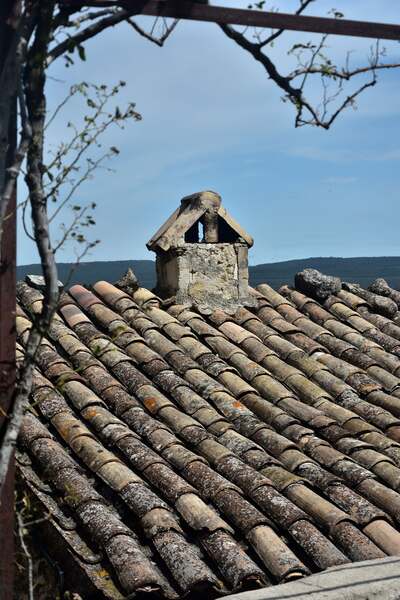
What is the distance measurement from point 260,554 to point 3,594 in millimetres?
2161

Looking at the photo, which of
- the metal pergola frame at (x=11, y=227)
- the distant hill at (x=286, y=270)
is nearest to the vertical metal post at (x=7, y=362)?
the metal pergola frame at (x=11, y=227)

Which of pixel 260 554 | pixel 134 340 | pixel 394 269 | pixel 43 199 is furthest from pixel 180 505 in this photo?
pixel 394 269

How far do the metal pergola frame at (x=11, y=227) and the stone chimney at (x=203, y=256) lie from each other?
488 cm

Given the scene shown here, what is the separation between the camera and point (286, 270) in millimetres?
13344

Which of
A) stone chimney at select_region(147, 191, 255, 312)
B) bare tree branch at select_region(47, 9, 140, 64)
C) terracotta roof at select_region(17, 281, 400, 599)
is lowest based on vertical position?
terracotta roof at select_region(17, 281, 400, 599)

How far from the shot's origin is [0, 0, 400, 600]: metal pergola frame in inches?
116

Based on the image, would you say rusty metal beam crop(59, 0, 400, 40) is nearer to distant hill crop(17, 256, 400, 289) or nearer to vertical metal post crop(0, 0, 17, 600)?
vertical metal post crop(0, 0, 17, 600)

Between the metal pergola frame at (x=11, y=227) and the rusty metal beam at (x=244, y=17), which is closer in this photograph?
the metal pergola frame at (x=11, y=227)

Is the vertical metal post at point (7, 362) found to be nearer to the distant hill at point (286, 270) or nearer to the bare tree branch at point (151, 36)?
the bare tree branch at point (151, 36)

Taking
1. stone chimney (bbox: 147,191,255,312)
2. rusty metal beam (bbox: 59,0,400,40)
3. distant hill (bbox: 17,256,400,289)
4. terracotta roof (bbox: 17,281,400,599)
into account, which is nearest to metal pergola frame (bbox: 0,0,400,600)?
rusty metal beam (bbox: 59,0,400,40)

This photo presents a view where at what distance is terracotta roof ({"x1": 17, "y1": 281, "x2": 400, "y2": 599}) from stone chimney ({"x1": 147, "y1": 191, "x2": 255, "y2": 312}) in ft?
0.55

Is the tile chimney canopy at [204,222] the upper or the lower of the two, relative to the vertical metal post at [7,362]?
upper

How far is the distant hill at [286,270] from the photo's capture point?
1312 centimetres

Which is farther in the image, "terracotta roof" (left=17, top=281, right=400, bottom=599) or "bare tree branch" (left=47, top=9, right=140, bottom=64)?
"terracotta roof" (left=17, top=281, right=400, bottom=599)
